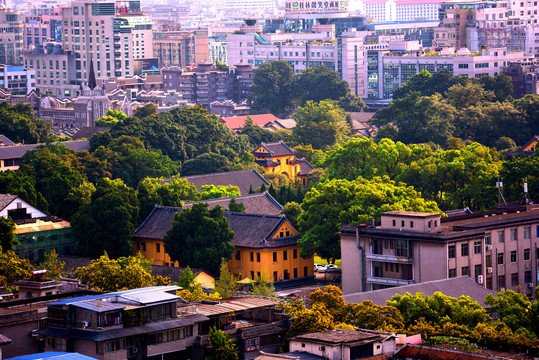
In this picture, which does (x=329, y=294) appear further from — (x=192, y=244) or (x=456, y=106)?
(x=456, y=106)

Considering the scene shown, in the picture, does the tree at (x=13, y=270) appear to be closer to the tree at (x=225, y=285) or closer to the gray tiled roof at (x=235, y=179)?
the tree at (x=225, y=285)

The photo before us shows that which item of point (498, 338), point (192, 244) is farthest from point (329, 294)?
point (192, 244)

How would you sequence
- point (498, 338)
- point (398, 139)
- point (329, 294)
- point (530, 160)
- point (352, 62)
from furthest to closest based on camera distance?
1. point (352, 62)
2. point (398, 139)
3. point (530, 160)
4. point (329, 294)
5. point (498, 338)

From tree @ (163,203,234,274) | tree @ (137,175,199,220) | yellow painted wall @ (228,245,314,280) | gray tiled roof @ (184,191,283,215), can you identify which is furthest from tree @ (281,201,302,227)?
tree @ (137,175,199,220)

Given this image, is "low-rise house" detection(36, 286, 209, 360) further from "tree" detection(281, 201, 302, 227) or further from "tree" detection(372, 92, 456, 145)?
"tree" detection(372, 92, 456, 145)

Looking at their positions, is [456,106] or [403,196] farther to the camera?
[456,106]

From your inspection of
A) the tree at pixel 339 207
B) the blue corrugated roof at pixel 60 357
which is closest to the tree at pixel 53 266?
the tree at pixel 339 207
